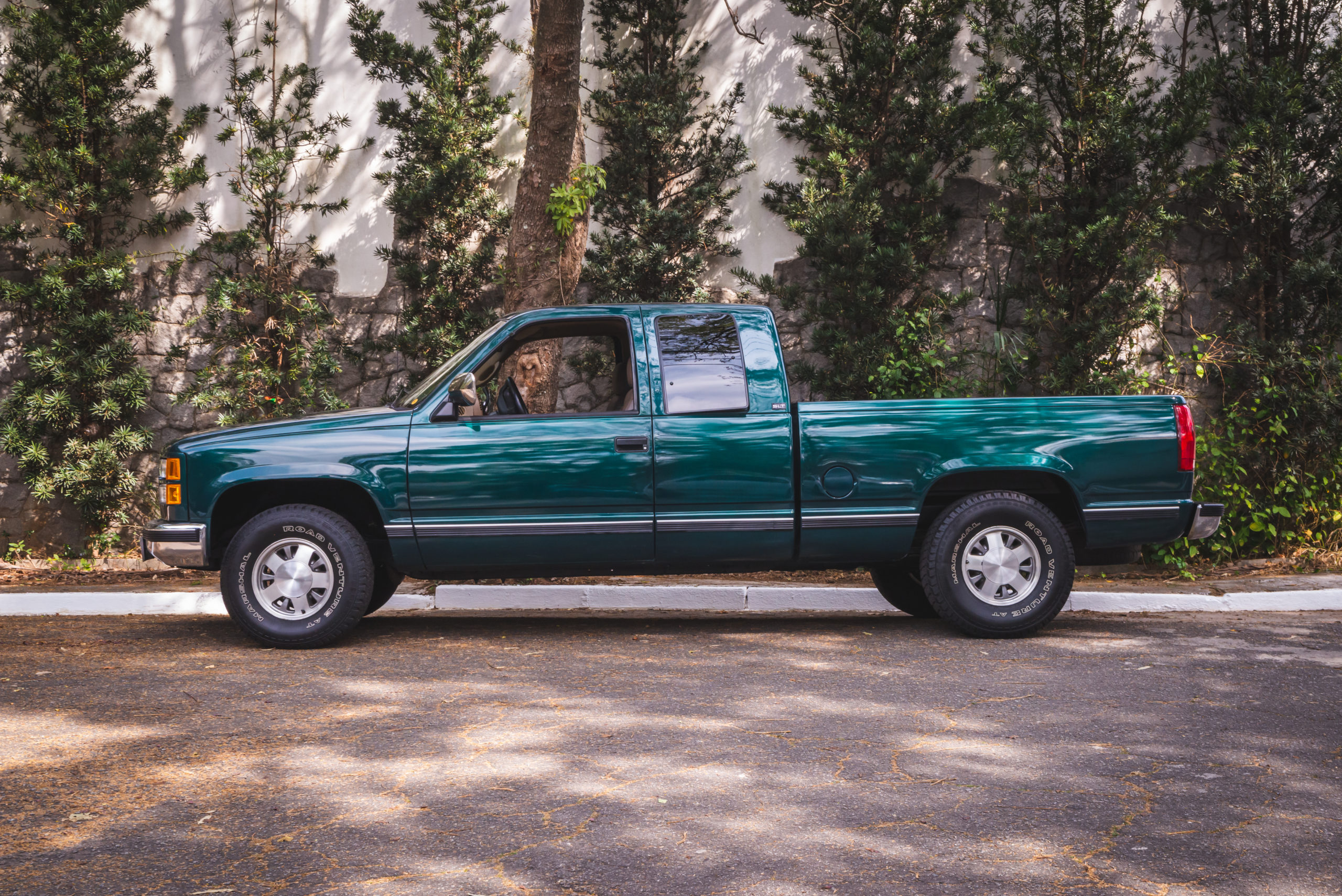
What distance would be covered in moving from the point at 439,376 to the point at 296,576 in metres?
1.39

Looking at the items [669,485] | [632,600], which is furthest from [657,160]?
[669,485]

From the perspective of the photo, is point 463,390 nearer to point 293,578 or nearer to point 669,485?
point 669,485

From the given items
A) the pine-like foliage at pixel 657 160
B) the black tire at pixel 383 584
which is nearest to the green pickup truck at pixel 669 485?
the black tire at pixel 383 584

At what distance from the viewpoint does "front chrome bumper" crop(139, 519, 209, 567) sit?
20.5 feet

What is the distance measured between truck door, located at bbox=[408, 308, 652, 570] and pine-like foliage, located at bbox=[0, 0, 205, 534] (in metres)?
5.71

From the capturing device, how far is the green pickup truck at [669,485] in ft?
20.6

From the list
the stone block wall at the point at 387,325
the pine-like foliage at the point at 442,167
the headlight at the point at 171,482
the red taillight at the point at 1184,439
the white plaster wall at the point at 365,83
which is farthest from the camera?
the white plaster wall at the point at 365,83

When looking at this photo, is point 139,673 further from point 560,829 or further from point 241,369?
point 241,369

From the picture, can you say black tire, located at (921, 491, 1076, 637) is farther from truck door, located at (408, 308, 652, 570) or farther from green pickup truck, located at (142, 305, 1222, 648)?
truck door, located at (408, 308, 652, 570)

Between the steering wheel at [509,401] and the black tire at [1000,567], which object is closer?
the black tire at [1000,567]

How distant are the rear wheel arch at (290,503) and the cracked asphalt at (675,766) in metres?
0.63

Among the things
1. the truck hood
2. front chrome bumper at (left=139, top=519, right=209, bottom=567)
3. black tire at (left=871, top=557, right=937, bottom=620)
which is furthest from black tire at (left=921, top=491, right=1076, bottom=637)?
front chrome bumper at (left=139, top=519, right=209, bottom=567)

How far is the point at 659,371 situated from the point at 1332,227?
7293 millimetres

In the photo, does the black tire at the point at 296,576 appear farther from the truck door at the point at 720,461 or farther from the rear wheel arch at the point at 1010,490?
the rear wheel arch at the point at 1010,490
